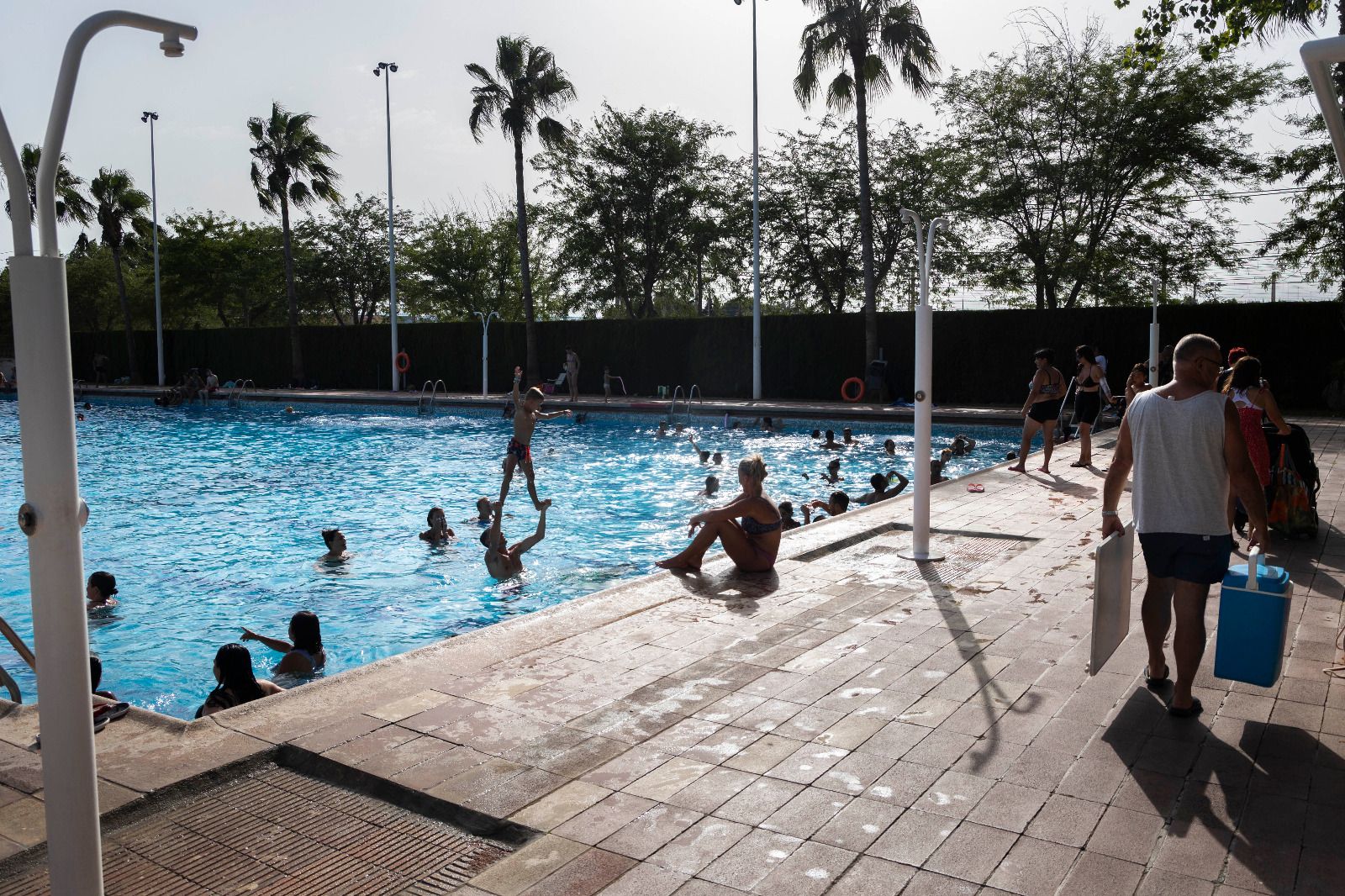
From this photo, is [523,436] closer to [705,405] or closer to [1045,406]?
[1045,406]

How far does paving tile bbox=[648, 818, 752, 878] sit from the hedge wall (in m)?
21.1

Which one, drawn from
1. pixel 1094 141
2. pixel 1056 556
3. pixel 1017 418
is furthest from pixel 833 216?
pixel 1056 556

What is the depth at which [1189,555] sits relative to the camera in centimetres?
428

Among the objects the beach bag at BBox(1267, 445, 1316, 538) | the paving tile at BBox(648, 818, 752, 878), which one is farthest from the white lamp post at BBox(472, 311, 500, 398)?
the paving tile at BBox(648, 818, 752, 878)

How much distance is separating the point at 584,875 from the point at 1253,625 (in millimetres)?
2951

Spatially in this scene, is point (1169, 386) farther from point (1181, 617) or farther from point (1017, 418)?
point (1017, 418)

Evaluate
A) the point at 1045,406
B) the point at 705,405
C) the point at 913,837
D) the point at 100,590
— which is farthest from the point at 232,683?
the point at 705,405

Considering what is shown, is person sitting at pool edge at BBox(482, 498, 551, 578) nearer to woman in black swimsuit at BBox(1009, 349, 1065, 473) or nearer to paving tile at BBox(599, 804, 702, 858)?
woman in black swimsuit at BBox(1009, 349, 1065, 473)

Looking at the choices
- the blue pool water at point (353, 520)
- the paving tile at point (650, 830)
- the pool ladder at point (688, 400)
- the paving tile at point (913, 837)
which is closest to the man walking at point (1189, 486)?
the paving tile at point (913, 837)

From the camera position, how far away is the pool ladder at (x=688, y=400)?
24.4 metres

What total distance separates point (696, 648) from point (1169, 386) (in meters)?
2.72

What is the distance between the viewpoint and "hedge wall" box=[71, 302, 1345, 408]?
68.7 ft

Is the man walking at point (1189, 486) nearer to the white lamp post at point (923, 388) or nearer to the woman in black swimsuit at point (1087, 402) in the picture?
the white lamp post at point (923, 388)

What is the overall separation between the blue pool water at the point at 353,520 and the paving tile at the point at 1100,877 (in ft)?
20.5
